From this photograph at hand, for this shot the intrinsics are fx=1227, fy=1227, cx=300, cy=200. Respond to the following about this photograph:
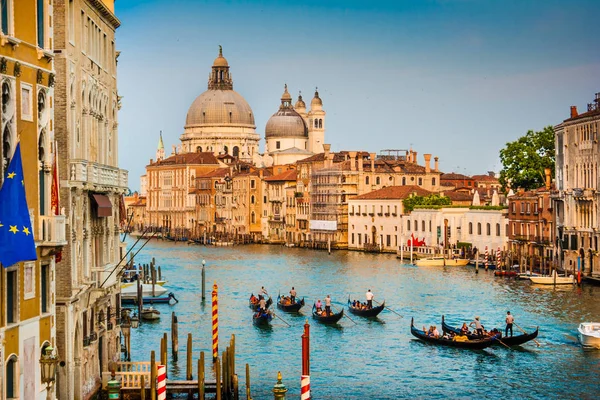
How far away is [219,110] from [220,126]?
5.40 feet

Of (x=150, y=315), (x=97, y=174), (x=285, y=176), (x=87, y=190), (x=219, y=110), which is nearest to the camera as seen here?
(x=87, y=190)

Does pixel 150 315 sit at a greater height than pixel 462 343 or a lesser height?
greater

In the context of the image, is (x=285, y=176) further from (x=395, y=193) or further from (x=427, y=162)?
(x=395, y=193)

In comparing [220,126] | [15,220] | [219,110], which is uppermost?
[219,110]

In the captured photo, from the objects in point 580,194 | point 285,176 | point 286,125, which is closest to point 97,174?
point 580,194

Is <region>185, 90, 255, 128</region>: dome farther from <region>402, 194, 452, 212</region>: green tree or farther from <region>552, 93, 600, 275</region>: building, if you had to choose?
<region>552, 93, 600, 275</region>: building

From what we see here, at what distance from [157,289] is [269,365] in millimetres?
15681

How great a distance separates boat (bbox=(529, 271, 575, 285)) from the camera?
42.8m

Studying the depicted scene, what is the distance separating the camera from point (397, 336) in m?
30.8

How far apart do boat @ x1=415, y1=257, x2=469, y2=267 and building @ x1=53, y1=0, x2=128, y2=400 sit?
3645 cm

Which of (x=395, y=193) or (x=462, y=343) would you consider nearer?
(x=462, y=343)

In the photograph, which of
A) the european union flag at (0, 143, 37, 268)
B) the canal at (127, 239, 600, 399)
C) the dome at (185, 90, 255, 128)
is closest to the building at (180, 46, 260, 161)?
the dome at (185, 90, 255, 128)

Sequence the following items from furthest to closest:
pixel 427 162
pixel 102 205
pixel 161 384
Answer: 1. pixel 427 162
2. pixel 102 205
3. pixel 161 384

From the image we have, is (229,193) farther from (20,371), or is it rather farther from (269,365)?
(20,371)
